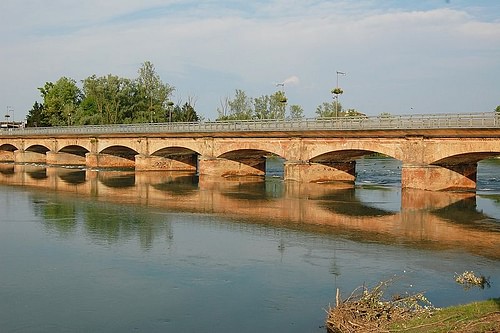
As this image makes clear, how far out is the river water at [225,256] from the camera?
46.2 feet

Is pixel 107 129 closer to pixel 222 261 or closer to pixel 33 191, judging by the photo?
pixel 33 191

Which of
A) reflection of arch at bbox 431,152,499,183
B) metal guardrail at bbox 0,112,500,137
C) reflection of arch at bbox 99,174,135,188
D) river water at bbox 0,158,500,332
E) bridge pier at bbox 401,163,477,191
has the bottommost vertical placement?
river water at bbox 0,158,500,332

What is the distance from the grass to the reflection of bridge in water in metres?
Result: 8.74

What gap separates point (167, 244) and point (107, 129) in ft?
156

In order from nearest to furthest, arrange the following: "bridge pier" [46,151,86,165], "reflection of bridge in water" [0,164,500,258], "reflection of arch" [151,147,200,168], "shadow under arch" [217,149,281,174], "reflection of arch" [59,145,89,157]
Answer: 1. "reflection of bridge in water" [0,164,500,258]
2. "shadow under arch" [217,149,281,174]
3. "reflection of arch" [151,147,200,168]
4. "bridge pier" [46,151,86,165]
5. "reflection of arch" [59,145,89,157]

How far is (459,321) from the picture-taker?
36.5ft

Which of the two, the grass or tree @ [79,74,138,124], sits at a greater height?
tree @ [79,74,138,124]

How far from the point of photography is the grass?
34.9 feet

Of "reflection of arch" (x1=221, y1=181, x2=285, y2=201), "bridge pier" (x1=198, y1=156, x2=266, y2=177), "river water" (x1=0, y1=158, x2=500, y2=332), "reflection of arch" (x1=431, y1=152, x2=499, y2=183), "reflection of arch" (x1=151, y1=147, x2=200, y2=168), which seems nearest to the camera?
"river water" (x1=0, y1=158, x2=500, y2=332)

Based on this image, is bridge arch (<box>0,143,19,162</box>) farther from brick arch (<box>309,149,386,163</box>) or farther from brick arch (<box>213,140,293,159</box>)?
brick arch (<box>309,149,386,163</box>)

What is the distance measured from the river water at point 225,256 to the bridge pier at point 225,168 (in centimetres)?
1429

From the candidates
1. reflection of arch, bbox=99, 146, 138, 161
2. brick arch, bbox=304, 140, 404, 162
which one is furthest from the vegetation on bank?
reflection of arch, bbox=99, 146, 138, 161

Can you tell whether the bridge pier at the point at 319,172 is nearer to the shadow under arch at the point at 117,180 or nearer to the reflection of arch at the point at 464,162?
the reflection of arch at the point at 464,162

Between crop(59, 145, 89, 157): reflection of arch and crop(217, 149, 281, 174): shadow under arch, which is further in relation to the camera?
crop(59, 145, 89, 157): reflection of arch
